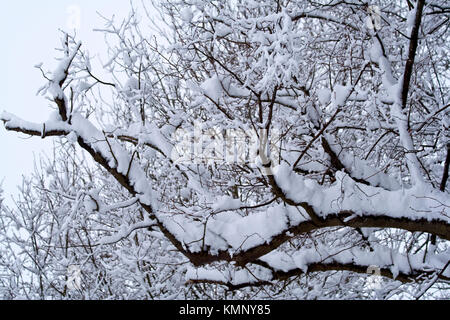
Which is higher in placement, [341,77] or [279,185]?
[341,77]

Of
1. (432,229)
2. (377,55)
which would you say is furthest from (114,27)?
(432,229)

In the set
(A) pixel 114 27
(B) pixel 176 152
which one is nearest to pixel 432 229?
(B) pixel 176 152

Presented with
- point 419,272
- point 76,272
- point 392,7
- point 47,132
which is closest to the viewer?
point 47,132

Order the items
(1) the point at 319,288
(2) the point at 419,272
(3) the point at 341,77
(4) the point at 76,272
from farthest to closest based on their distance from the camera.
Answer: (1) the point at 319,288 < (3) the point at 341,77 < (4) the point at 76,272 < (2) the point at 419,272

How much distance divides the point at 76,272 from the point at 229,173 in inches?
88.4

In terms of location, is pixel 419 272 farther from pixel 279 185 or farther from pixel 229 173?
pixel 229 173

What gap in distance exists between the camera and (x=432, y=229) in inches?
135

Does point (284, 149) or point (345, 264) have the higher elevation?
point (284, 149)

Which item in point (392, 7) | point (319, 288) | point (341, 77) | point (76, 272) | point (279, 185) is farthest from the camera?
point (319, 288)
